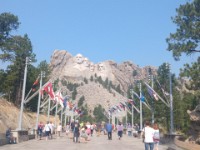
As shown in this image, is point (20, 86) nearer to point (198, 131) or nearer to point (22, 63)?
point (22, 63)

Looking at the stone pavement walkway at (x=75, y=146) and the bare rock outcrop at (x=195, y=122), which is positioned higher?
the bare rock outcrop at (x=195, y=122)

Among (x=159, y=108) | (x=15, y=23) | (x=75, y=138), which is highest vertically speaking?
(x=15, y=23)

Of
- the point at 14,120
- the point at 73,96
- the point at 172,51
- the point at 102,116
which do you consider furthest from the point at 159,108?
the point at 73,96

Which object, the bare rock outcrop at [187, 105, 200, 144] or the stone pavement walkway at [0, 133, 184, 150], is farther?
the bare rock outcrop at [187, 105, 200, 144]

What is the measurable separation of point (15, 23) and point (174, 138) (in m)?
34.2

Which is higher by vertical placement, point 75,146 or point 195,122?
point 195,122

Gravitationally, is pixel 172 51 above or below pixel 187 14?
below

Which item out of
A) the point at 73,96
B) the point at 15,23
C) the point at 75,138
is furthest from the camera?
the point at 73,96

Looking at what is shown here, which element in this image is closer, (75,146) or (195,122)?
(75,146)

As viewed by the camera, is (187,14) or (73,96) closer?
(187,14)

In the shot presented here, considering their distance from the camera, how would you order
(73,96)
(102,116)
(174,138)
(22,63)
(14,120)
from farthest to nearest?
(73,96)
(102,116)
(22,63)
(14,120)
(174,138)

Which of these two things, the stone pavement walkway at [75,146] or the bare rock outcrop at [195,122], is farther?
the bare rock outcrop at [195,122]

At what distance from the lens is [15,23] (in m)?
51.9

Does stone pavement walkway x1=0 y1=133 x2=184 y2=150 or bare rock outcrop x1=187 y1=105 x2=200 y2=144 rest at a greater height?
bare rock outcrop x1=187 y1=105 x2=200 y2=144
